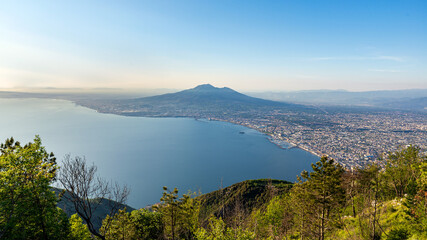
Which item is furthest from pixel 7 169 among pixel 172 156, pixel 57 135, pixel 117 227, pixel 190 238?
pixel 57 135

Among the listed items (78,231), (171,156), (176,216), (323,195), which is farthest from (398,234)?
(171,156)

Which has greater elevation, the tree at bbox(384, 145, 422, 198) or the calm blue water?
the tree at bbox(384, 145, 422, 198)

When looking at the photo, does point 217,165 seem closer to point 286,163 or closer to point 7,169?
point 286,163

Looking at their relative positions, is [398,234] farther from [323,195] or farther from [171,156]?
[171,156]

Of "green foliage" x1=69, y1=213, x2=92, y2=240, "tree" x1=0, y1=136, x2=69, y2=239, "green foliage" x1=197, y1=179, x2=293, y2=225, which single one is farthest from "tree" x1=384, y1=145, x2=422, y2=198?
"tree" x1=0, y1=136, x2=69, y2=239

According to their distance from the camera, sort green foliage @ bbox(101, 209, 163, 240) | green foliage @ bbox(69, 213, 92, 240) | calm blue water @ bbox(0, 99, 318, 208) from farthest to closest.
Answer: calm blue water @ bbox(0, 99, 318, 208) → green foliage @ bbox(101, 209, 163, 240) → green foliage @ bbox(69, 213, 92, 240)

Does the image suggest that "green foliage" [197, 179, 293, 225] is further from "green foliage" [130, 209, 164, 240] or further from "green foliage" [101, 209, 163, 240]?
"green foliage" [101, 209, 163, 240]

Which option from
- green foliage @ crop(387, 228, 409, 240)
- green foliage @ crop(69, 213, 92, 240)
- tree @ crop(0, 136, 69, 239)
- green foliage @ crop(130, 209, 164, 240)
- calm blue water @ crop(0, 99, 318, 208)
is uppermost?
tree @ crop(0, 136, 69, 239)
